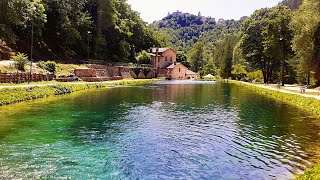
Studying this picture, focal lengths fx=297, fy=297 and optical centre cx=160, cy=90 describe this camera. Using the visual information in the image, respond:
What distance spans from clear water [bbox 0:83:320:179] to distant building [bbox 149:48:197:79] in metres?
79.5

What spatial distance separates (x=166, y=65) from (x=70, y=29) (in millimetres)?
45090

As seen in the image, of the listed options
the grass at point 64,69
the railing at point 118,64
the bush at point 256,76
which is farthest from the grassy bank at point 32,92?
the bush at point 256,76

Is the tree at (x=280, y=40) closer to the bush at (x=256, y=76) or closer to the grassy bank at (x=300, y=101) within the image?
the grassy bank at (x=300, y=101)

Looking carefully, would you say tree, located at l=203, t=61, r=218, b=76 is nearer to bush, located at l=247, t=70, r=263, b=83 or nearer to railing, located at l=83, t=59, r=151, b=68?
railing, located at l=83, t=59, r=151, b=68

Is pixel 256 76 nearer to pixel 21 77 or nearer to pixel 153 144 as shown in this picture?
pixel 21 77

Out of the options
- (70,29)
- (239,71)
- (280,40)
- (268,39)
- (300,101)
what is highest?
(70,29)

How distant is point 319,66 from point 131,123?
34898mm

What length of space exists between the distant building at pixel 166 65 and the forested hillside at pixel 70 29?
798cm

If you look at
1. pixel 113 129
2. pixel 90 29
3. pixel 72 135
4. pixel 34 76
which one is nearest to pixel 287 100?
pixel 113 129

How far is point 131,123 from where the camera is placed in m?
22.5

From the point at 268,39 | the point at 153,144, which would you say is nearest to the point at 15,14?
the point at 153,144

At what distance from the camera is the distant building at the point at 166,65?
4193 inches

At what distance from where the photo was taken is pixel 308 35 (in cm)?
4234

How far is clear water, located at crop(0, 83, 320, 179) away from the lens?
12273 mm
